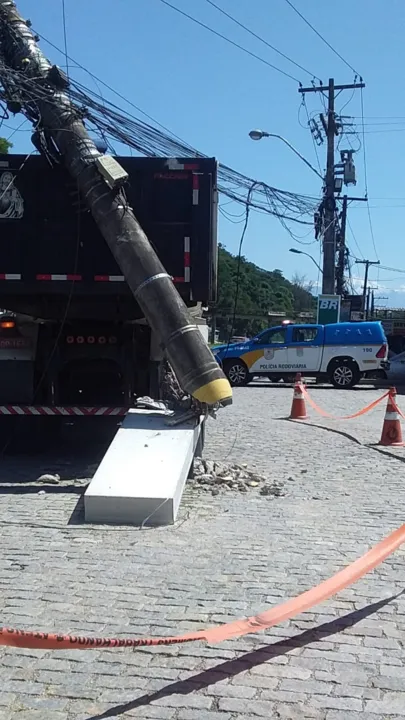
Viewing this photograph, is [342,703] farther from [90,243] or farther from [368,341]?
[368,341]

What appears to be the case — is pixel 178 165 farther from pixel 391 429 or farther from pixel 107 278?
pixel 391 429

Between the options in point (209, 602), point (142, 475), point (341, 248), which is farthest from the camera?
point (341, 248)

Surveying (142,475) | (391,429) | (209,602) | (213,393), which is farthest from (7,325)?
(209,602)

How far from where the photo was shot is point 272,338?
2456 cm

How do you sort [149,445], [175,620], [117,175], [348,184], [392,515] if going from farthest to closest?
[348,184], [117,175], [149,445], [392,515], [175,620]

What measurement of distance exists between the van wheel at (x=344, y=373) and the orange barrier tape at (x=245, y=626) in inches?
736

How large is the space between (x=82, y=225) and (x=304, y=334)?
1639 centimetres

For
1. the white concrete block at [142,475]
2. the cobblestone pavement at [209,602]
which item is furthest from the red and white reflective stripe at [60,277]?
the cobblestone pavement at [209,602]

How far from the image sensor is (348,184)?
1467 inches

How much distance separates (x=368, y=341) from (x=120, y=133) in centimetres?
1464

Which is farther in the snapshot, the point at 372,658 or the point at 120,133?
the point at 120,133

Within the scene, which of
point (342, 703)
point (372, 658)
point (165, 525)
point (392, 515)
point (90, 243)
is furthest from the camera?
Result: point (90, 243)

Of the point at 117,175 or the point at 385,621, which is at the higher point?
the point at 117,175

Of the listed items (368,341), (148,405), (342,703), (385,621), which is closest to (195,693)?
(342,703)
